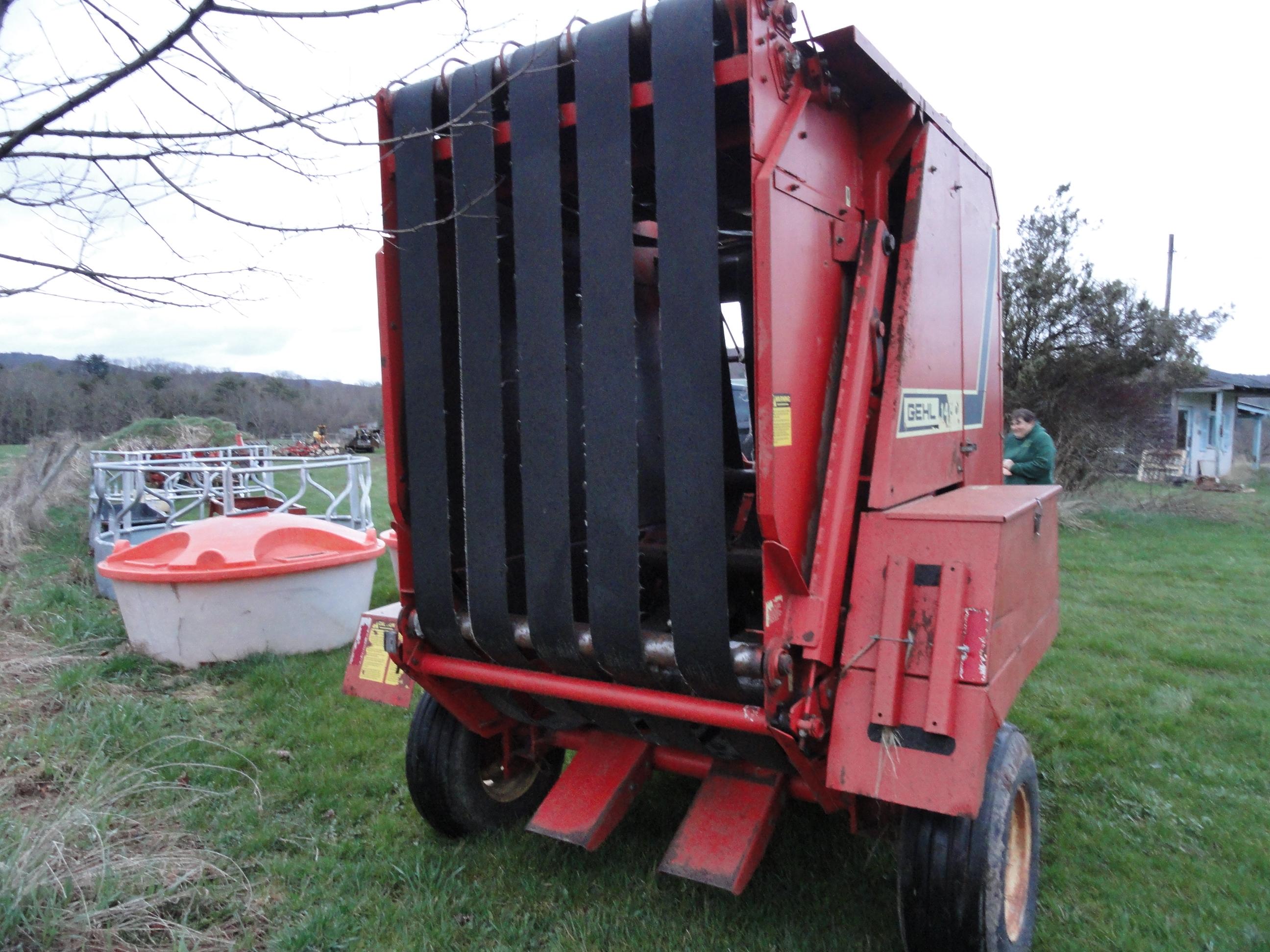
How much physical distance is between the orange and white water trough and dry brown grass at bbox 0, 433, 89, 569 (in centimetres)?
717

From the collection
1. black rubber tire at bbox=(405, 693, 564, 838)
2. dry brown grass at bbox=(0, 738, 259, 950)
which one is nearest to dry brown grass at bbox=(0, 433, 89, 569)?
dry brown grass at bbox=(0, 738, 259, 950)

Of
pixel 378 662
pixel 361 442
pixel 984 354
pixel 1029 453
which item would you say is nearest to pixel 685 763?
pixel 378 662

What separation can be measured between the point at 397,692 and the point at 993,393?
3.06 meters

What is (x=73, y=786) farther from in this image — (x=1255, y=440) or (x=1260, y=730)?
(x=1255, y=440)

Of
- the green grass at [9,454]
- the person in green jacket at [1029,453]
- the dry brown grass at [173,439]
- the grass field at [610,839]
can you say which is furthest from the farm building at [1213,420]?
the green grass at [9,454]

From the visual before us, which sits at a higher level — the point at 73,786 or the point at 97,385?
the point at 97,385

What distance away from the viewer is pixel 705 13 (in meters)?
2.28

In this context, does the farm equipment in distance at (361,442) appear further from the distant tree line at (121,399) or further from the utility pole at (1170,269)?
the utility pole at (1170,269)

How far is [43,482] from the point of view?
45.4 ft

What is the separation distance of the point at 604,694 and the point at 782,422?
103cm

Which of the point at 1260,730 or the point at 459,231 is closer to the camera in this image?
the point at 459,231

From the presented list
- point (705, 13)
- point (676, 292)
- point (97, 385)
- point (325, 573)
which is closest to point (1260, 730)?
point (676, 292)

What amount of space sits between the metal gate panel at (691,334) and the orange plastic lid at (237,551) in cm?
411

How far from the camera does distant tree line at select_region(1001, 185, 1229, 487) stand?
583 inches
